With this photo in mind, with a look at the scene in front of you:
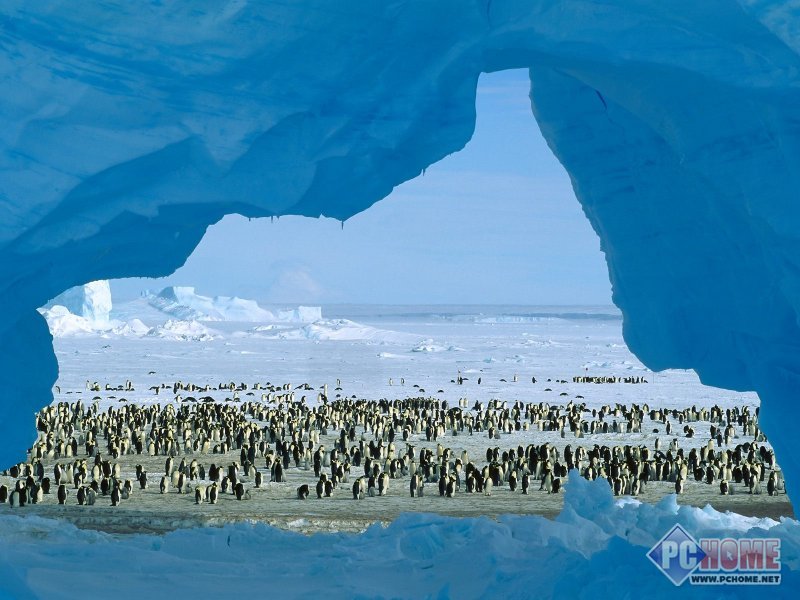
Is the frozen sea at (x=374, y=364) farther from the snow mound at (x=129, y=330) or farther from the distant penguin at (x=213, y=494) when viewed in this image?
the distant penguin at (x=213, y=494)

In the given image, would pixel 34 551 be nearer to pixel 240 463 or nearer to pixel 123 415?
pixel 240 463

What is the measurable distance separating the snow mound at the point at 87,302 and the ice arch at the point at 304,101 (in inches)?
2638

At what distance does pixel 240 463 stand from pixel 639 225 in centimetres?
1163

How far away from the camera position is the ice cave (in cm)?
614

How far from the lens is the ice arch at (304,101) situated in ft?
20.1

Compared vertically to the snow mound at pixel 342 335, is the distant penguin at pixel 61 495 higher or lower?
lower

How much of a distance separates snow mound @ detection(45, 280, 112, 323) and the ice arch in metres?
67.0

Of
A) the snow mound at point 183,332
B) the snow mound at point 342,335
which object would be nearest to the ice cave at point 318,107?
the snow mound at point 183,332

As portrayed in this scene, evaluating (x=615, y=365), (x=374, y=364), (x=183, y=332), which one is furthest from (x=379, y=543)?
(x=183, y=332)

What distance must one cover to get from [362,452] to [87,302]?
5753 centimetres

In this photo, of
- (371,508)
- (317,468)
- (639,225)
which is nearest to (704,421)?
(317,468)

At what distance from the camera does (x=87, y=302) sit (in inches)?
2835

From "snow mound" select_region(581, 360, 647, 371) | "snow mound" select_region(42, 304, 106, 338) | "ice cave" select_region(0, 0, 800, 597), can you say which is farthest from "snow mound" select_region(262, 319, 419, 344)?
"ice cave" select_region(0, 0, 800, 597)

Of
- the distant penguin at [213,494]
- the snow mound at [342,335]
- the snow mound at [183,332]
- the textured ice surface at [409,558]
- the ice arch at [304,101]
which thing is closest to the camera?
the ice arch at [304,101]
